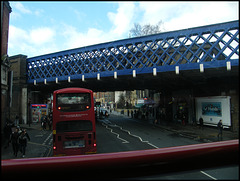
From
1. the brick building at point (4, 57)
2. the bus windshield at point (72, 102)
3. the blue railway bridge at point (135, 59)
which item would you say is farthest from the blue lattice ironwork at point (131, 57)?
the brick building at point (4, 57)

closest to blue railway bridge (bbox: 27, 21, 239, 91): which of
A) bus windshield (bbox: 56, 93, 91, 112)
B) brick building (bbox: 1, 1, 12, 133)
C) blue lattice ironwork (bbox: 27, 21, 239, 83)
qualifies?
blue lattice ironwork (bbox: 27, 21, 239, 83)

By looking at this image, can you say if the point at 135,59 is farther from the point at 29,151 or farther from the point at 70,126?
the point at 29,151

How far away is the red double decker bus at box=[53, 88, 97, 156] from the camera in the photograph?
7213 mm

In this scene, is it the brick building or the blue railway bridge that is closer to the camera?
the brick building

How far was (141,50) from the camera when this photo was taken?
1628 centimetres

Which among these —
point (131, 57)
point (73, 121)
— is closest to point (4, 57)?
point (73, 121)

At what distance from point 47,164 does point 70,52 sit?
65.2 feet

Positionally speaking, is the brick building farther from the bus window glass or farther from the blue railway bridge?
the blue railway bridge

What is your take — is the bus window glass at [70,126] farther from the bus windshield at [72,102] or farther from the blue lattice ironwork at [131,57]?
the blue lattice ironwork at [131,57]

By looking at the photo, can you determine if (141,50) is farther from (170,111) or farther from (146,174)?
(146,174)

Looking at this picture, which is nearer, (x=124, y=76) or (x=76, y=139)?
(x=76, y=139)

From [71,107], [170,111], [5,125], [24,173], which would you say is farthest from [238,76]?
[170,111]

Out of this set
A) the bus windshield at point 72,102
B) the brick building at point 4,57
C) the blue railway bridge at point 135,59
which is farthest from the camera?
the blue railway bridge at point 135,59

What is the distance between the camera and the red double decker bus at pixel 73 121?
7213 mm
